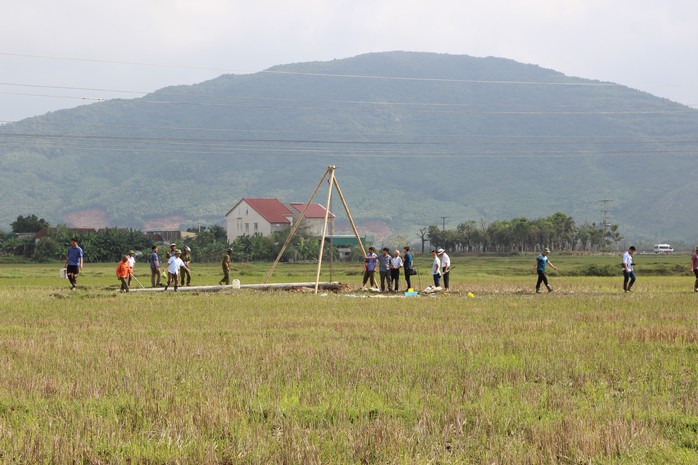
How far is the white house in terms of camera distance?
456 feet

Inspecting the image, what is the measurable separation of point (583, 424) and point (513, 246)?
140m

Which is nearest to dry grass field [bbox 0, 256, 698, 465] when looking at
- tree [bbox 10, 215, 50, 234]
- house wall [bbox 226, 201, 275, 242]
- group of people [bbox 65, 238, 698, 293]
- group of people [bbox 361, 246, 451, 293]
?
group of people [bbox 65, 238, 698, 293]

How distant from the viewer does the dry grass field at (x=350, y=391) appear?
775 centimetres

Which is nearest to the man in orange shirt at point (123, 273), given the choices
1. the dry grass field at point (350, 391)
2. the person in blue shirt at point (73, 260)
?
the person in blue shirt at point (73, 260)

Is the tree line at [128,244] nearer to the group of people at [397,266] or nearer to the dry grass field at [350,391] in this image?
the group of people at [397,266]

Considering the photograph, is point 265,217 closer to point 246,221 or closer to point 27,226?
point 246,221

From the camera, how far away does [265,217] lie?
140 m

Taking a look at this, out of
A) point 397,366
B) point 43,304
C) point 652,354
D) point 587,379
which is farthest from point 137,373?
point 43,304

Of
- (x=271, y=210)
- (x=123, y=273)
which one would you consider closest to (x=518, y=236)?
(x=271, y=210)

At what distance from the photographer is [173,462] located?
7352mm

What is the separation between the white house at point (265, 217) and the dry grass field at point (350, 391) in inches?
4685

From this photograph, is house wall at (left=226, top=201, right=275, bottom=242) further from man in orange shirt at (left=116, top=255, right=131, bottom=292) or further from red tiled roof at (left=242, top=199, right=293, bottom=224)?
man in orange shirt at (left=116, top=255, right=131, bottom=292)

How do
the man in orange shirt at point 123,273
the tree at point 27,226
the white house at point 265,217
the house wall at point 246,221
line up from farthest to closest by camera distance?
1. the house wall at point 246,221
2. the white house at point 265,217
3. the tree at point 27,226
4. the man in orange shirt at point 123,273

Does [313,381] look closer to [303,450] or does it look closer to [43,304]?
[303,450]
